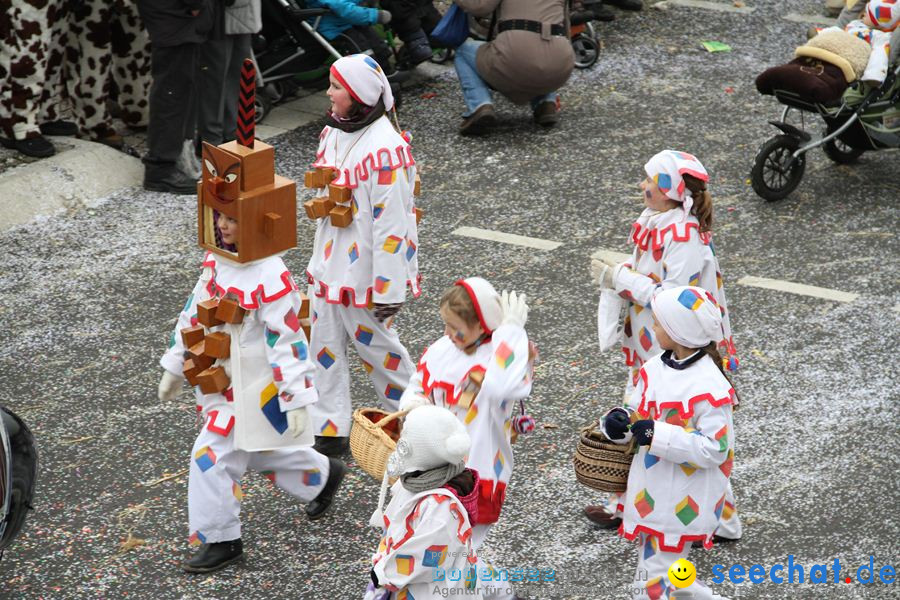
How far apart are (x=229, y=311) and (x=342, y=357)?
135cm

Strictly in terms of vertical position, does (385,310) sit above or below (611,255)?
above

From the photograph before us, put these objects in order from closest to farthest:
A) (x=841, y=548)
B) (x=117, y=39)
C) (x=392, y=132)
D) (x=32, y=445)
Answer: (x=32, y=445) < (x=841, y=548) < (x=392, y=132) < (x=117, y=39)

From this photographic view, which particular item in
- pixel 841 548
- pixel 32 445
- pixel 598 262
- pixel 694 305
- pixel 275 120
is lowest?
pixel 275 120

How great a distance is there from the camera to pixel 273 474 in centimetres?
532

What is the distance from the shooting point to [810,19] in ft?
45.1

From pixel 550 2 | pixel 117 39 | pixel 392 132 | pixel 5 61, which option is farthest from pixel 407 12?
pixel 392 132

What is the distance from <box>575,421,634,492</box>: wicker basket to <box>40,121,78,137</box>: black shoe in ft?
21.1

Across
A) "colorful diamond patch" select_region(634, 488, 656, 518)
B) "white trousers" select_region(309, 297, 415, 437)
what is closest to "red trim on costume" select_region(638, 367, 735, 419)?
"colorful diamond patch" select_region(634, 488, 656, 518)


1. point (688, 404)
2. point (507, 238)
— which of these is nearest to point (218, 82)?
point (507, 238)

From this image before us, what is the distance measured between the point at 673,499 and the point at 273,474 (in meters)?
1.76

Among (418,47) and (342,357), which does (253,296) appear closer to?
(342,357)

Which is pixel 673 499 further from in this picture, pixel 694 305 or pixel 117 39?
pixel 117 39

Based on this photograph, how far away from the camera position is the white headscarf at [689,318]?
4535 millimetres

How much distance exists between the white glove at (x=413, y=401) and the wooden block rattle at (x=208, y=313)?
87cm
